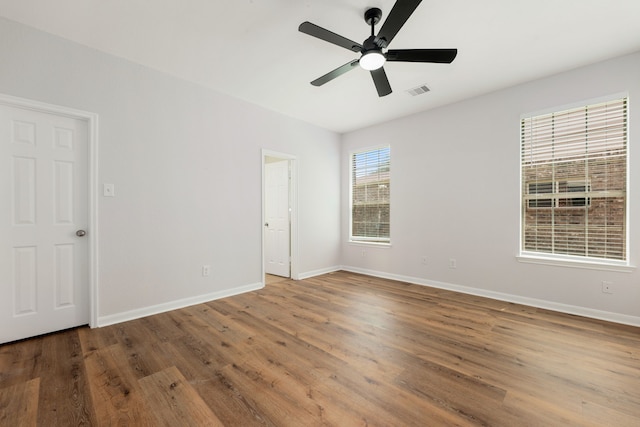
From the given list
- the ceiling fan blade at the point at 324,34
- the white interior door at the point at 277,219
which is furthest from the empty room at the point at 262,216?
the white interior door at the point at 277,219

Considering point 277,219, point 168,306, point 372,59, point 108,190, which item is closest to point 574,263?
point 372,59

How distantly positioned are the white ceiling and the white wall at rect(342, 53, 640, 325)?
0.30 meters

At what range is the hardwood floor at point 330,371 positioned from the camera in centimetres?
157

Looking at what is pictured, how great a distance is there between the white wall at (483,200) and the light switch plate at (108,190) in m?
3.95

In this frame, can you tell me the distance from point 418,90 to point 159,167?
3.41m

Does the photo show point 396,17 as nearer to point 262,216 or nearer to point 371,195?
point 262,216

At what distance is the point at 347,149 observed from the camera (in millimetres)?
5445

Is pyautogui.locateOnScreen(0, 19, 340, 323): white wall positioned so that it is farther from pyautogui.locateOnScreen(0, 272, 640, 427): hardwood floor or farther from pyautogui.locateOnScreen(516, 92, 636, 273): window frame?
pyautogui.locateOnScreen(516, 92, 636, 273): window frame

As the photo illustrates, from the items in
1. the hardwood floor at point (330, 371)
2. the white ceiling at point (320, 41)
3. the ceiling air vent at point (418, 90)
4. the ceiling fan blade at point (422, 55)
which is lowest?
the hardwood floor at point (330, 371)

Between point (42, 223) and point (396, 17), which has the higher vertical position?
point (396, 17)

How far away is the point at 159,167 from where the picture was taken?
3.17 metres

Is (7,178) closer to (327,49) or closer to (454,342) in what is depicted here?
(327,49)

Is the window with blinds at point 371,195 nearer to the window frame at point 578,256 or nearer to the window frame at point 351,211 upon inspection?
the window frame at point 351,211

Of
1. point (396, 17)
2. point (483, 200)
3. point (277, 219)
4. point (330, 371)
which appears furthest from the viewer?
point (277, 219)
